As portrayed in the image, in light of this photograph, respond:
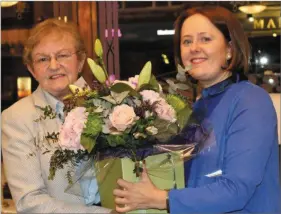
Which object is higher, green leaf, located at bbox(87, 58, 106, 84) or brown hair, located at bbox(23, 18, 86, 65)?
brown hair, located at bbox(23, 18, 86, 65)

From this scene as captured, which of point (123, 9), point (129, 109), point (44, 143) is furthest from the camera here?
point (123, 9)

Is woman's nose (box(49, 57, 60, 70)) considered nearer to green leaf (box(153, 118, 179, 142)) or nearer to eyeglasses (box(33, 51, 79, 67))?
eyeglasses (box(33, 51, 79, 67))

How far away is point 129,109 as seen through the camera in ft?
3.89

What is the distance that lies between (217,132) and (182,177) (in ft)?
0.51

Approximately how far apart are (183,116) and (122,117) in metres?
0.18

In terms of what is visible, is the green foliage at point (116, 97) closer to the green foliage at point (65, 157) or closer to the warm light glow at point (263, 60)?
the green foliage at point (65, 157)

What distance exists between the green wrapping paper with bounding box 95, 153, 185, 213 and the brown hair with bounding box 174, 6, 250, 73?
0.37 metres

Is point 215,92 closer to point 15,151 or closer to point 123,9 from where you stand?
point 15,151

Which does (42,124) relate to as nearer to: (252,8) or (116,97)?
(116,97)

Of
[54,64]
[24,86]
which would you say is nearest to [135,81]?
[54,64]

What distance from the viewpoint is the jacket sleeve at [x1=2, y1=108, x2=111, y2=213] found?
147 cm

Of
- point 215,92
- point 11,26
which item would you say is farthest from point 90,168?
point 11,26

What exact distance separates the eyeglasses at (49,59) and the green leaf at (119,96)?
49 cm

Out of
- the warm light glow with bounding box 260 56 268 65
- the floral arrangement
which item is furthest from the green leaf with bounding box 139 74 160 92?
the warm light glow with bounding box 260 56 268 65
